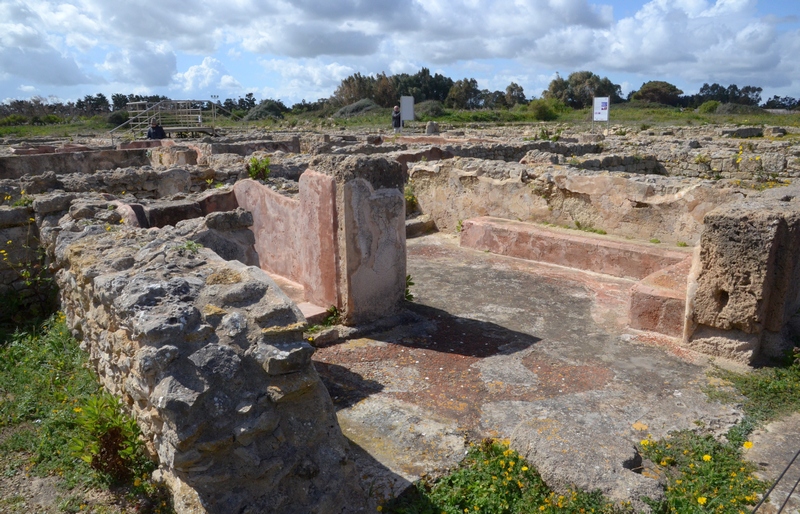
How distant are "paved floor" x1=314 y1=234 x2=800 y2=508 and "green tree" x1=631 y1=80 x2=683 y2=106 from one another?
60120 millimetres

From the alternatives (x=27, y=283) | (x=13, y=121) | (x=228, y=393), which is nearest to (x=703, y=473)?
(x=228, y=393)

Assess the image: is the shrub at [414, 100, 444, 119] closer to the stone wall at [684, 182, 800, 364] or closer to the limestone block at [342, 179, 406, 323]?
the limestone block at [342, 179, 406, 323]

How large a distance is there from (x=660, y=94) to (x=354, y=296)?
62.7m

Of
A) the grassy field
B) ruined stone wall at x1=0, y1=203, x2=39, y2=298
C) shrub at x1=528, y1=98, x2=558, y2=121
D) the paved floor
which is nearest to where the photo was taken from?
the paved floor

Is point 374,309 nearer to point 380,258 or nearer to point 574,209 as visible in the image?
point 380,258

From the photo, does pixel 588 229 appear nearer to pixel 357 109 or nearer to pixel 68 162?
pixel 68 162

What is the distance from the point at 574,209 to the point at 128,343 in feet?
22.9

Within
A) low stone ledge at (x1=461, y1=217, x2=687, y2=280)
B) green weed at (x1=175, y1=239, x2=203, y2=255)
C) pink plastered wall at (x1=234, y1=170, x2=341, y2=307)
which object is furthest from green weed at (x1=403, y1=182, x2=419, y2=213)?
green weed at (x1=175, y1=239, x2=203, y2=255)

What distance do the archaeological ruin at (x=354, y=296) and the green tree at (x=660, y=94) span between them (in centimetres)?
5742

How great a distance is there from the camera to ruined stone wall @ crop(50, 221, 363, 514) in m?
2.69

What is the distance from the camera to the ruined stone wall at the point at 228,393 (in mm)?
2691

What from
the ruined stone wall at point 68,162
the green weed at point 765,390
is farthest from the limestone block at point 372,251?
the ruined stone wall at point 68,162

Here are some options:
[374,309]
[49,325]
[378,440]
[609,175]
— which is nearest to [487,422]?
[378,440]

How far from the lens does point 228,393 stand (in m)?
2.77
